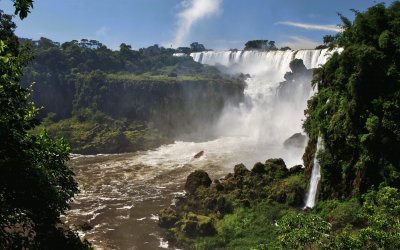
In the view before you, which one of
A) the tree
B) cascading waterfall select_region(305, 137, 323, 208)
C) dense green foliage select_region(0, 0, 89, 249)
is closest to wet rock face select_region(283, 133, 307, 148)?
cascading waterfall select_region(305, 137, 323, 208)

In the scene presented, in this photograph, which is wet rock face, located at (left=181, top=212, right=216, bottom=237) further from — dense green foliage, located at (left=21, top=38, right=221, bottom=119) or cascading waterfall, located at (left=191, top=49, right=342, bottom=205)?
dense green foliage, located at (left=21, top=38, right=221, bottom=119)

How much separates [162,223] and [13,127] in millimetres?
24338

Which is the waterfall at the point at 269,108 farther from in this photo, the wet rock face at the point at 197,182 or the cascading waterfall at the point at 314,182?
the cascading waterfall at the point at 314,182

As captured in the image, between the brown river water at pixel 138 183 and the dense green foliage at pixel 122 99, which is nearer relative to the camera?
the brown river water at pixel 138 183

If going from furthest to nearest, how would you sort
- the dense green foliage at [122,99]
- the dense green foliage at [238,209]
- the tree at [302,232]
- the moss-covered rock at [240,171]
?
the dense green foliage at [122,99] < the moss-covered rock at [240,171] < the dense green foliage at [238,209] < the tree at [302,232]

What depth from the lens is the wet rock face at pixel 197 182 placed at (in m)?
36.3

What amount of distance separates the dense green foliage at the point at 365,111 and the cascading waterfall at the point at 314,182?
0.99 m

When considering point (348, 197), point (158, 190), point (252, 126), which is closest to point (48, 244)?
point (348, 197)

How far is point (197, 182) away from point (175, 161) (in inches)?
628

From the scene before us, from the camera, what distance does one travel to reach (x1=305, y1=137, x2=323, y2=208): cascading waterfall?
91.5 ft

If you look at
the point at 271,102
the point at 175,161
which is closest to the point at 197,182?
the point at 175,161

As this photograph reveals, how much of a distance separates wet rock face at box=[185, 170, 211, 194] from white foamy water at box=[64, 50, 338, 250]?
7.51ft

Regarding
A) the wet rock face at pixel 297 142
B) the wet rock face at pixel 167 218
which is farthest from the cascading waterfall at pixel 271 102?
the wet rock face at pixel 167 218

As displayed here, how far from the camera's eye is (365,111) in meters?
24.1
